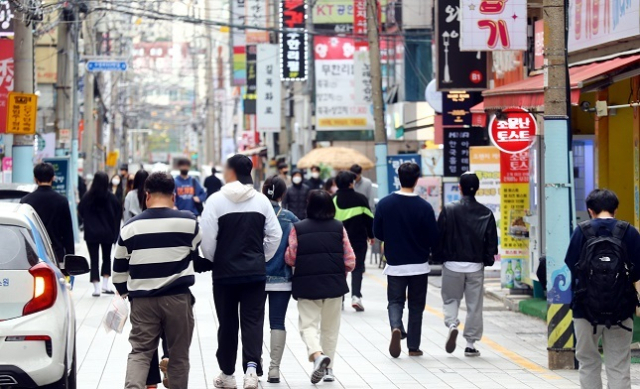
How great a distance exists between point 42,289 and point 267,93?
3483 cm

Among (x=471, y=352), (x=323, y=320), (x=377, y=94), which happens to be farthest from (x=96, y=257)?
(x=323, y=320)

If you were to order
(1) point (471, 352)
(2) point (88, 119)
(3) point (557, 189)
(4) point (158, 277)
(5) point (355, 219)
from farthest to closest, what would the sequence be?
(2) point (88, 119) < (5) point (355, 219) < (1) point (471, 352) < (3) point (557, 189) < (4) point (158, 277)

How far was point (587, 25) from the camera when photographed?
15797 millimetres

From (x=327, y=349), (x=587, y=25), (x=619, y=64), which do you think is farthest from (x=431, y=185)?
(x=327, y=349)

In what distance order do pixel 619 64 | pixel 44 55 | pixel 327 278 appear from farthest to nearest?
Result: 1. pixel 44 55
2. pixel 619 64
3. pixel 327 278

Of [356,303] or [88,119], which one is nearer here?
[356,303]

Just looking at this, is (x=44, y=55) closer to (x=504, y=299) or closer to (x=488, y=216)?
(x=504, y=299)

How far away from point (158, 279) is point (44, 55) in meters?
37.3

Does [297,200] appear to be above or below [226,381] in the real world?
above

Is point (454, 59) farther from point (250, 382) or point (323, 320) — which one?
point (250, 382)

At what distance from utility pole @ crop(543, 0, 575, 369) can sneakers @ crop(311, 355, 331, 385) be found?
7.39ft

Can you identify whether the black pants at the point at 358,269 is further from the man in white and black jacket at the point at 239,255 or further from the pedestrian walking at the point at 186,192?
the pedestrian walking at the point at 186,192

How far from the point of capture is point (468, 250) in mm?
12086

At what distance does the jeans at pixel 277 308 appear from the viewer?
34.5 ft
